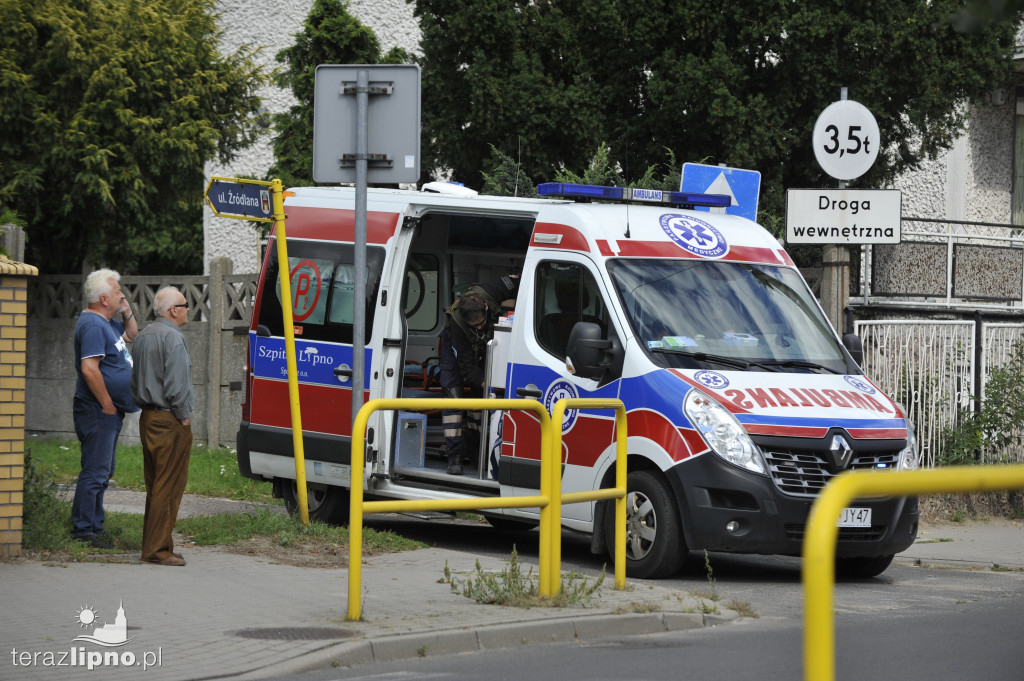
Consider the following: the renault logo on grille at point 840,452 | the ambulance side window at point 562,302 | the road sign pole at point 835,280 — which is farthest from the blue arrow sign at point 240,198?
the road sign pole at point 835,280

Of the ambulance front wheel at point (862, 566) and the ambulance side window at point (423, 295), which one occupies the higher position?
the ambulance side window at point (423, 295)

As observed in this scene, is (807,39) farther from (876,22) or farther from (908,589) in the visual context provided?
(908,589)

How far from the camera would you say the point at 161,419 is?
8.84 m

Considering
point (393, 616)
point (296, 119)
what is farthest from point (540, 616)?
point (296, 119)

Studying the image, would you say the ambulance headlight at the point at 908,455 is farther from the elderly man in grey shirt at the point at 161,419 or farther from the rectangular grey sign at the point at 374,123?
the elderly man in grey shirt at the point at 161,419

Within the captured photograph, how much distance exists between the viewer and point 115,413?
920cm

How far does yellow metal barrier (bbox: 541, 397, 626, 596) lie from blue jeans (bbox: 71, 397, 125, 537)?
10.2ft

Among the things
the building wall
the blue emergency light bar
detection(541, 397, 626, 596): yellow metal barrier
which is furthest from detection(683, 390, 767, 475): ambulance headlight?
the building wall

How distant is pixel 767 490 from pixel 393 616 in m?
2.72

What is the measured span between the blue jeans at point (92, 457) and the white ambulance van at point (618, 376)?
1.69 m

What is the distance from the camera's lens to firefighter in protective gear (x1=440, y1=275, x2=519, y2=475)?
11008mm

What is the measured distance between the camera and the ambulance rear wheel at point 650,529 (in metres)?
8.93

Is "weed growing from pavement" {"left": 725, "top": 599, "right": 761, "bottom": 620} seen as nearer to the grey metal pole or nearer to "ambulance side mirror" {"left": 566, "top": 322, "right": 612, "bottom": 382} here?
"ambulance side mirror" {"left": 566, "top": 322, "right": 612, "bottom": 382}

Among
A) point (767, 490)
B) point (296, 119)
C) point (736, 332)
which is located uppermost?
point (296, 119)
